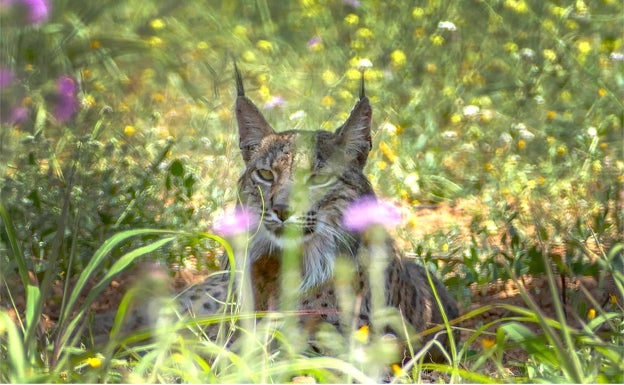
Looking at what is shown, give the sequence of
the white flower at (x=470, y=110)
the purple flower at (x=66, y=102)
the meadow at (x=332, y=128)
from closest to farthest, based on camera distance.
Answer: the meadow at (x=332, y=128) → the purple flower at (x=66, y=102) → the white flower at (x=470, y=110)

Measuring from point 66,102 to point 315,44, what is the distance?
10.7ft

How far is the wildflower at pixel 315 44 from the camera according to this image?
9.28 metres

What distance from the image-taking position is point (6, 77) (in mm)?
6094

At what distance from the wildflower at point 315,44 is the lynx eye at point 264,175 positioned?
13.6ft

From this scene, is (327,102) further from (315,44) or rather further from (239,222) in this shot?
(239,222)

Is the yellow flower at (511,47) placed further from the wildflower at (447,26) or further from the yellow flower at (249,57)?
the yellow flower at (249,57)

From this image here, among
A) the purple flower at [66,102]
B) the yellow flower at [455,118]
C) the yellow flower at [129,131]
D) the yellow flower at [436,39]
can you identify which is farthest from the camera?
the yellow flower at [436,39]

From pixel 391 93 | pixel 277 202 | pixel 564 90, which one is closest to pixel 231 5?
pixel 391 93

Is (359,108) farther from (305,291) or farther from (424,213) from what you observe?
(424,213)

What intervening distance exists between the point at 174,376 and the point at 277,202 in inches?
46.3

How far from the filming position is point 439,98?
28.8ft

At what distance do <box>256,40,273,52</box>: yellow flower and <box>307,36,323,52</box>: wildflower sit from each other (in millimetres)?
295

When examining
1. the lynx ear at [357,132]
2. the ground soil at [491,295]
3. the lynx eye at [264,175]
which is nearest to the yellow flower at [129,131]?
the ground soil at [491,295]

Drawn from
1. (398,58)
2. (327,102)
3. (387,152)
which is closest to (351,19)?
(398,58)
